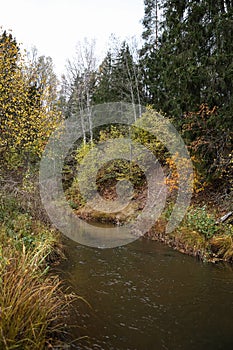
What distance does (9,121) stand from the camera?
23.2ft

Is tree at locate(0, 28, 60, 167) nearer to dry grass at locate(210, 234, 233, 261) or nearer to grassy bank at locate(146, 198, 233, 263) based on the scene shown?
grassy bank at locate(146, 198, 233, 263)

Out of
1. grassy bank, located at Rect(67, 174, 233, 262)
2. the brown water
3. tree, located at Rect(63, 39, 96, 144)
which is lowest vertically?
the brown water

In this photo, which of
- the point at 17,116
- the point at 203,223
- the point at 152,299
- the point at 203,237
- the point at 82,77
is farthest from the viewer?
the point at 82,77

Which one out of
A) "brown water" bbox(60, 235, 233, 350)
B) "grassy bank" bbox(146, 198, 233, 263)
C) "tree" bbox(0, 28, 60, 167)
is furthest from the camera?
"grassy bank" bbox(146, 198, 233, 263)

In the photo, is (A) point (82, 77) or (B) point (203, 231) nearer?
(B) point (203, 231)

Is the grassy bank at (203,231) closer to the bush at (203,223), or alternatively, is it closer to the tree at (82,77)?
the bush at (203,223)

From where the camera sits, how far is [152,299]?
517 centimetres

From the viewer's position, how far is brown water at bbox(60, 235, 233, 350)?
3.91 metres

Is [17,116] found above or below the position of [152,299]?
above

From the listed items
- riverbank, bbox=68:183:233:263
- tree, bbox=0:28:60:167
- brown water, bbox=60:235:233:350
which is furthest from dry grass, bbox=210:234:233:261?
tree, bbox=0:28:60:167

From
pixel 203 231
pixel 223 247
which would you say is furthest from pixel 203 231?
pixel 223 247

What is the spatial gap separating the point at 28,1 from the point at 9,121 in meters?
4.63

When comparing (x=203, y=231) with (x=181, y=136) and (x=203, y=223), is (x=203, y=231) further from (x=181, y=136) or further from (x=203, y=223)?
(x=181, y=136)

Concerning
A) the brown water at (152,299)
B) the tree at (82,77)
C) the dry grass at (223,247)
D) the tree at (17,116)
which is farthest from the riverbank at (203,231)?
the tree at (82,77)
